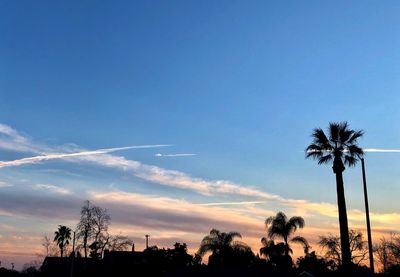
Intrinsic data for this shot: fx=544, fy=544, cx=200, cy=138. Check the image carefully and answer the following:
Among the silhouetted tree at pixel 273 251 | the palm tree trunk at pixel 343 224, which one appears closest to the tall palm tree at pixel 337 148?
the palm tree trunk at pixel 343 224

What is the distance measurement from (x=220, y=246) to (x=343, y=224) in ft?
142

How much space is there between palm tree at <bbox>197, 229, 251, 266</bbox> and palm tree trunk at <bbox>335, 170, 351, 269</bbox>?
41.8m

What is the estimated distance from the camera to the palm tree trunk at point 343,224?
42.2 metres

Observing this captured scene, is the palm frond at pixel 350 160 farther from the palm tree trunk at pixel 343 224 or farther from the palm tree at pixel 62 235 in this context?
the palm tree at pixel 62 235

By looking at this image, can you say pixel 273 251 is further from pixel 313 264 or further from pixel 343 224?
pixel 343 224

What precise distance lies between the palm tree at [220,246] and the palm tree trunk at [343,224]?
4179cm

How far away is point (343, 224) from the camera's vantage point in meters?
42.9

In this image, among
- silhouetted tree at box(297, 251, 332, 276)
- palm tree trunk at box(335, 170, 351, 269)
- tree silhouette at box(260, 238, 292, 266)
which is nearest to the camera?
palm tree trunk at box(335, 170, 351, 269)

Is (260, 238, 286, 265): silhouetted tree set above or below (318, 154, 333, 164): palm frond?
below

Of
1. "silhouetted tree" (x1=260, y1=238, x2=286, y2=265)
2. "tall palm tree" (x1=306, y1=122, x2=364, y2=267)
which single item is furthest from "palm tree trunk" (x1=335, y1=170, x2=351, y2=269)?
"silhouetted tree" (x1=260, y1=238, x2=286, y2=265)

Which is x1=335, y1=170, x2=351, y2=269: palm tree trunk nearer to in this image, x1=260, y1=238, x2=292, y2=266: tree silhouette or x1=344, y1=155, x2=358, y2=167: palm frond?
x1=344, y1=155, x2=358, y2=167: palm frond

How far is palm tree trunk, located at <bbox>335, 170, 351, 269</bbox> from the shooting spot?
42.2 m

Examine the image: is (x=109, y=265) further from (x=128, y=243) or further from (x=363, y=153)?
(x=363, y=153)

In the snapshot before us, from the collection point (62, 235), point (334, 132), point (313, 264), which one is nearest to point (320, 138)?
point (334, 132)
